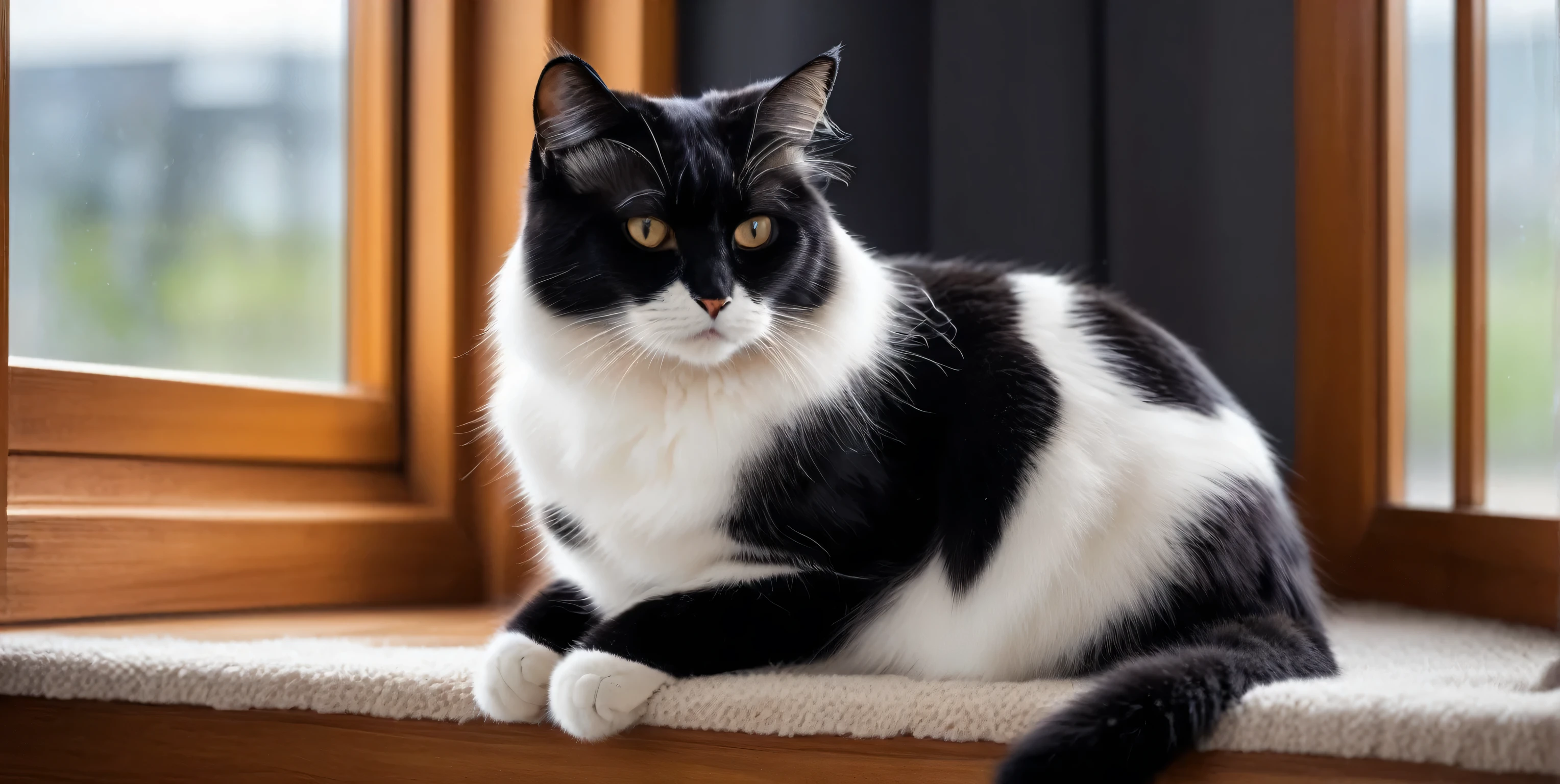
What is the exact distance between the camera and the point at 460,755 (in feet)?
3.69

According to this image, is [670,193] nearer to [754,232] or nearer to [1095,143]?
[754,232]

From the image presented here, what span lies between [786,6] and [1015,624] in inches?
45.2

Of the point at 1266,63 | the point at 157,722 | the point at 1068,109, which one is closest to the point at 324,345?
the point at 157,722

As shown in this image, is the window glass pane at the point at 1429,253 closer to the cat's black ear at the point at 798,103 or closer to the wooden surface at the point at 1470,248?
the wooden surface at the point at 1470,248

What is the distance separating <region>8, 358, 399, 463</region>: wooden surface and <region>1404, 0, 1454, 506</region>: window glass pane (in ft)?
4.99

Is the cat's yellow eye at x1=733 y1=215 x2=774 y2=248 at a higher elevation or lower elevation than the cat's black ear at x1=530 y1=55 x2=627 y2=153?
lower

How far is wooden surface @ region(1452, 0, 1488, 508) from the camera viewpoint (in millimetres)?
1524

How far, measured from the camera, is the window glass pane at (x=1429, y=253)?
1633mm

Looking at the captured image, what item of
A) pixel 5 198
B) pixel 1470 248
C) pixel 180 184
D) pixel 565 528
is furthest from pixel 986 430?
pixel 180 184

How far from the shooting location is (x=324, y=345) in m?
1.92

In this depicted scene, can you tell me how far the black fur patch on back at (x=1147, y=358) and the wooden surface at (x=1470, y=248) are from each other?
15.6 inches

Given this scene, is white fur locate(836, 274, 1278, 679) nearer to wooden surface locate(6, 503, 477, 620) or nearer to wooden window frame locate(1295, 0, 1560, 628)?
wooden window frame locate(1295, 0, 1560, 628)

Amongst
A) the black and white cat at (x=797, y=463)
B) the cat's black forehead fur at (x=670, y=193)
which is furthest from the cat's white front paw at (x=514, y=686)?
the cat's black forehead fur at (x=670, y=193)

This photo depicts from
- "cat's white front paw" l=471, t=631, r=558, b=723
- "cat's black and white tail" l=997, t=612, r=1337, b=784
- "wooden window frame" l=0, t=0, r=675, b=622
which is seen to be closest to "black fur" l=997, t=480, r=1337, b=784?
"cat's black and white tail" l=997, t=612, r=1337, b=784
